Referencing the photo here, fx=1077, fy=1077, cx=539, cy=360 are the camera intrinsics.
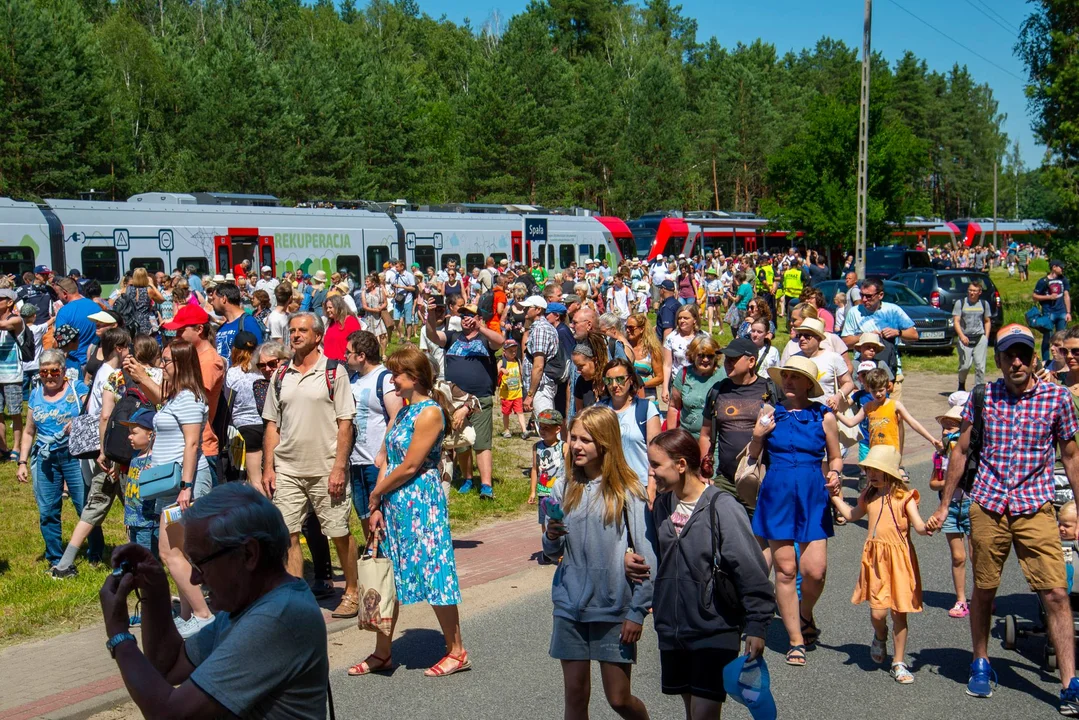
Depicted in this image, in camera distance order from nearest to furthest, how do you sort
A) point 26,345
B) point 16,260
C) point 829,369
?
1. point 829,369
2. point 26,345
3. point 16,260

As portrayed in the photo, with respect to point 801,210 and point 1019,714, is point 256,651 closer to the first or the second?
point 1019,714

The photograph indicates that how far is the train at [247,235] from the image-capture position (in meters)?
23.0

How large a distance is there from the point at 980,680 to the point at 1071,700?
0.46 m

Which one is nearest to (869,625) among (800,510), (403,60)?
(800,510)

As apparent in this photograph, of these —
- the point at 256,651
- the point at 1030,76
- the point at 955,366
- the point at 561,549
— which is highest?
the point at 1030,76

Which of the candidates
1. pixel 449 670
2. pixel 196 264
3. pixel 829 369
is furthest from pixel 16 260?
pixel 449 670

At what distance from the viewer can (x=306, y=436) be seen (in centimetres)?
695

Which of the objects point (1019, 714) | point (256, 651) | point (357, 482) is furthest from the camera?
point (357, 482)

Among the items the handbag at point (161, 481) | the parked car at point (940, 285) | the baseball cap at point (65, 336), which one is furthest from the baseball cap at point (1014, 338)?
the parked car at point (940, 285)

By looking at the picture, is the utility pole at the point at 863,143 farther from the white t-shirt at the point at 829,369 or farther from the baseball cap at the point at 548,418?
the baseball cap at the point at 548,418

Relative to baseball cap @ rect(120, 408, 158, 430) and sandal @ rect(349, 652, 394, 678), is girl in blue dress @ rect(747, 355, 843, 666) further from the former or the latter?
baseball cap @ rect(120, 408, 158, 430)

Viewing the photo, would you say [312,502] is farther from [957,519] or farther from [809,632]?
[957,519]

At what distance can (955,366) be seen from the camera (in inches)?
838

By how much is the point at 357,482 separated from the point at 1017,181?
12566 centimetres
